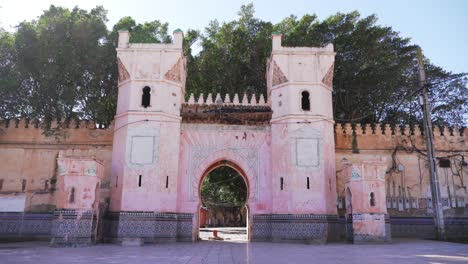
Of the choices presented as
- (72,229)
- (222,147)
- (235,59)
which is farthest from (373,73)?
(72,229)

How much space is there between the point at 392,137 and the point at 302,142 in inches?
201

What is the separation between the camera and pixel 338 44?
71.6ft

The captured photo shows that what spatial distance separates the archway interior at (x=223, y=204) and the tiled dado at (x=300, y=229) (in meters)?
3.30

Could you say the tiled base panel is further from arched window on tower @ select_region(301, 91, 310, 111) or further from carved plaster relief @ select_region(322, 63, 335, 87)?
carved plaster relief @ select_region(322, 63, 335, 87)

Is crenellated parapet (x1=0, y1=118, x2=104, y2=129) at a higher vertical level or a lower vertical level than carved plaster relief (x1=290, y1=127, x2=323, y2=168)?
higher

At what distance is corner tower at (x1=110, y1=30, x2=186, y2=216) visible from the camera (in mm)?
15266

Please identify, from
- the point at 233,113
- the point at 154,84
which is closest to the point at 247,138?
the point at 233,113

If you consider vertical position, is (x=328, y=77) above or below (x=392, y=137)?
above

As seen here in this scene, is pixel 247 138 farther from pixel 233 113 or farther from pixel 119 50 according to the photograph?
pixel 119 50

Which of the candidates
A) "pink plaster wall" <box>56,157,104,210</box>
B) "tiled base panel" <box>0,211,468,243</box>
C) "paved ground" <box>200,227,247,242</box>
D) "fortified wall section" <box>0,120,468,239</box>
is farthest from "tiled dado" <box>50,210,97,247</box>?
"paved ground" <box>200,227,247,242</box>

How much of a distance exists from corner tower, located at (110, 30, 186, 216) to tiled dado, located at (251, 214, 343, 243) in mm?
3767

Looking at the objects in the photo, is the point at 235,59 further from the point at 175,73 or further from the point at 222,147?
the point at 222,147

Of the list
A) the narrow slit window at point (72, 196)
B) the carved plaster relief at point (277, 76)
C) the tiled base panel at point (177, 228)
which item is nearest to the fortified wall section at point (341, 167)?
the tiled base panel at point (177, 228)

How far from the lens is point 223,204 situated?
38.2m
